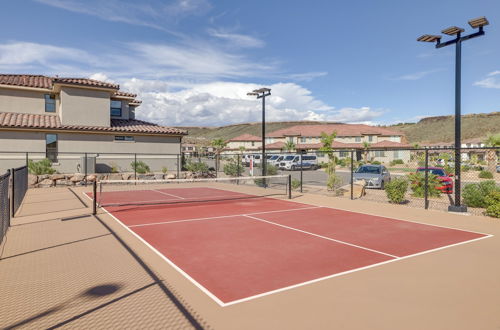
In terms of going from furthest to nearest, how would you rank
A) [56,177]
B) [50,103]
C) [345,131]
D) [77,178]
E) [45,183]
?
[345,131], [50,103], [77,178], [56,177], [45,183]

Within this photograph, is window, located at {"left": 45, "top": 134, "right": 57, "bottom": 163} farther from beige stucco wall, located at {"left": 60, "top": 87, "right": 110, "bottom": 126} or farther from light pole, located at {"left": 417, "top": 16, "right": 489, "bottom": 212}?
light pole, located at {"left": 417, "top": 16, "right": 489, "bottom": 212}

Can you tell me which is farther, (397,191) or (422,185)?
(422,185)

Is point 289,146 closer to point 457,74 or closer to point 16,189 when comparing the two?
point 457,74

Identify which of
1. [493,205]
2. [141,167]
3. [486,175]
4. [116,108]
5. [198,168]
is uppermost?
[116,108]

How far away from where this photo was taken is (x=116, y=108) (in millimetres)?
32906

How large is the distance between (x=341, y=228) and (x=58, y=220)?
9292 millimetres

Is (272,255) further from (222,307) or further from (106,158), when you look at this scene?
(106,158)

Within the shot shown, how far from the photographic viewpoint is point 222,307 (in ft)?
16.4

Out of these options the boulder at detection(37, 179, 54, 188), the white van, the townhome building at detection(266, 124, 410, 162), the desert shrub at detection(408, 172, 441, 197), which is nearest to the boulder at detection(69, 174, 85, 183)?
the boulder at detection(37, 179, 54, 188)

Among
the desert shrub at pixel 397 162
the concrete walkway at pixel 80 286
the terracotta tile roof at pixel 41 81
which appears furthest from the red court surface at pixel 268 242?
the desert shrub at pixel 397 162

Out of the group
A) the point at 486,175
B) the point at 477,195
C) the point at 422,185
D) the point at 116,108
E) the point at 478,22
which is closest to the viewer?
the point at 478,22

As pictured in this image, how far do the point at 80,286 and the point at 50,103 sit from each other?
1112 inches

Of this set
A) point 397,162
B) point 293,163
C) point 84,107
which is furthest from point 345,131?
point 84,107

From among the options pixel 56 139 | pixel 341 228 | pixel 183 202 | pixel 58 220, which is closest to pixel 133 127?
pixel 56 139
